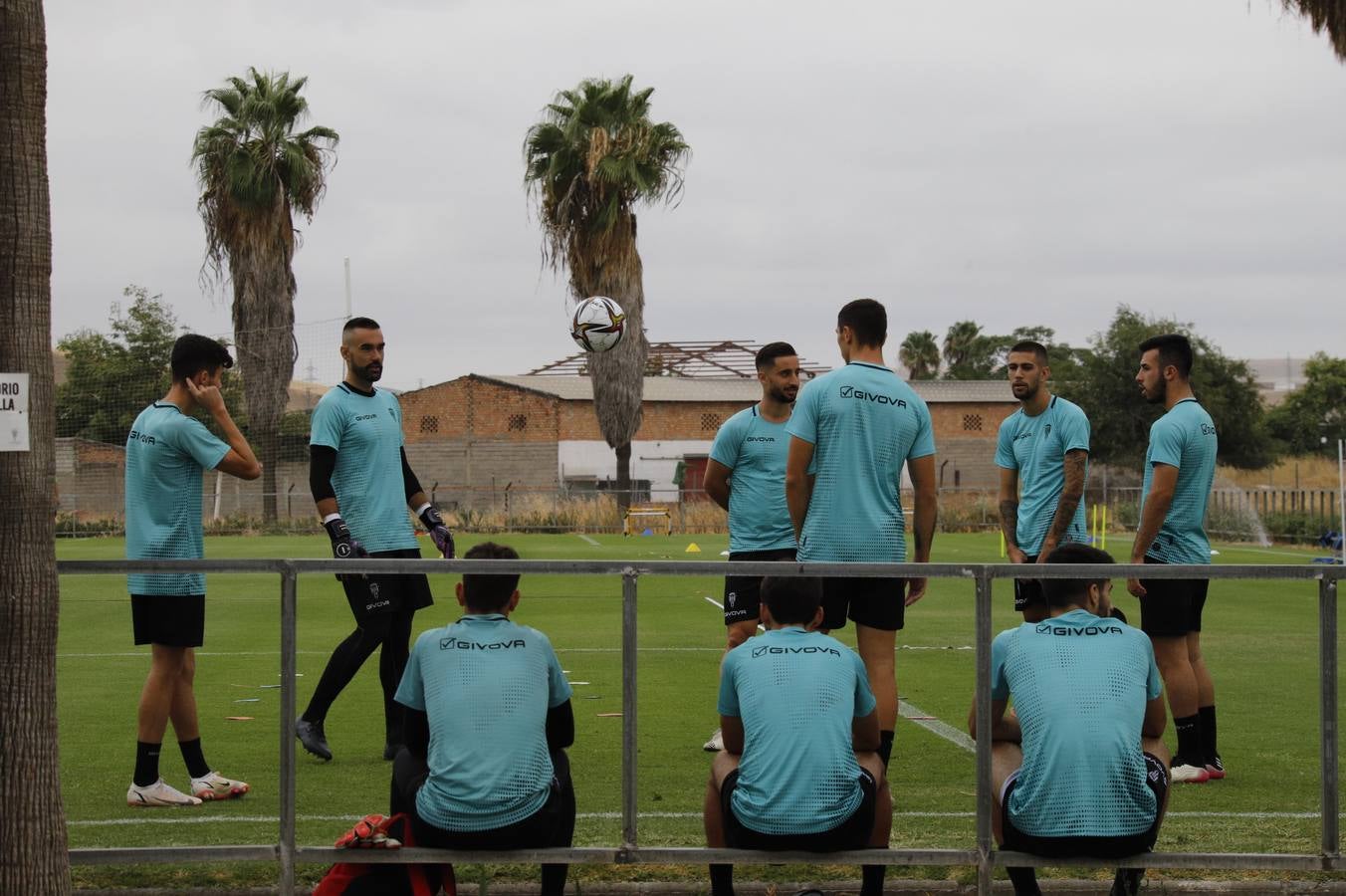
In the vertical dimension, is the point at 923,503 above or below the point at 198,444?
below

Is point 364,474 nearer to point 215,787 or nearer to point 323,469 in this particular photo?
point 323,469

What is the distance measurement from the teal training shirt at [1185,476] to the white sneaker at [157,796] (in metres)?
4.86

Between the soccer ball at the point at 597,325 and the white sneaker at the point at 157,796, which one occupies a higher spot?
the soccer ball at the point at 597,325

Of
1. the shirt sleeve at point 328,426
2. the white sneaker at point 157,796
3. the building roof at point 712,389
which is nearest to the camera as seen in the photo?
the white sneaker at point 157,796

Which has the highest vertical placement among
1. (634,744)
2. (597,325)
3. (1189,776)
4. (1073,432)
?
(597,325)

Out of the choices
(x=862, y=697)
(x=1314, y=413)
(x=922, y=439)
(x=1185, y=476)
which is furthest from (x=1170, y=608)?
(x=1314, y=413)

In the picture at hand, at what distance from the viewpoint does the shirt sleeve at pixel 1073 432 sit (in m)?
7.86

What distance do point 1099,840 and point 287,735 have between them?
2.80m

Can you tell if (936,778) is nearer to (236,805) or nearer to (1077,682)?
(1077,682)

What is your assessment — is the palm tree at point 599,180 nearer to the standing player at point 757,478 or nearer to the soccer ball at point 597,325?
the soccer ball at point 597,325

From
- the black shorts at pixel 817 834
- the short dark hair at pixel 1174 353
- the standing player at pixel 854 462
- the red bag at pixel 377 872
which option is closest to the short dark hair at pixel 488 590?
the red bag at pixel 377 872

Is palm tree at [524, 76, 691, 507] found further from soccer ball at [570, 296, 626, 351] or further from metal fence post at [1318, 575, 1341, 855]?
metal fence post at [1318, 575, 1341, 855]

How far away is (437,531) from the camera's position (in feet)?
24.4

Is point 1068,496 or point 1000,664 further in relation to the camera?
point 1068,496
